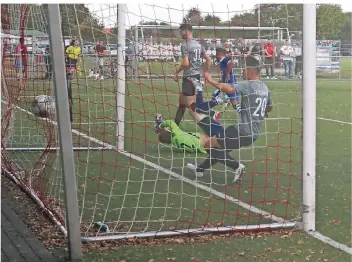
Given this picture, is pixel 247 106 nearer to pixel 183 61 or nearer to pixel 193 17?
pixel 193 17

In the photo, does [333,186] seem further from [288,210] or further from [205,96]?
[205,96]

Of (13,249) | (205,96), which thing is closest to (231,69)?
(205,96)

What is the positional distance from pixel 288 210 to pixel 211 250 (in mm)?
1402

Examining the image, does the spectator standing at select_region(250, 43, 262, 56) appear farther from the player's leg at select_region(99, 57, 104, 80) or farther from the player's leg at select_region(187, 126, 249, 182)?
the player's leg at select_region(99, 57, 104, 80)

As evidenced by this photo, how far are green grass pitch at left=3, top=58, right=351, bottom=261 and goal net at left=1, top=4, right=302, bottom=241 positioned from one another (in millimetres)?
19

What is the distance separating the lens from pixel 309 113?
5.28 m

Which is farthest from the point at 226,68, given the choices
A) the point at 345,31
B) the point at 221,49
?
the point at 345,31

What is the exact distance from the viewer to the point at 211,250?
4938mm

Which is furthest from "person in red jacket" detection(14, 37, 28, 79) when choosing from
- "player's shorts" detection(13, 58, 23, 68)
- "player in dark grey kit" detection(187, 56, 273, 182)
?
"player in dark grey kit" detection(187, 56, 273, 182)

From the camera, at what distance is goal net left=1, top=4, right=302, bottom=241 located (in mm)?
5754

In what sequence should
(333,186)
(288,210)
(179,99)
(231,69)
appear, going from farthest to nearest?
(179,99) < (333,186) < (231,69) < (288,210)

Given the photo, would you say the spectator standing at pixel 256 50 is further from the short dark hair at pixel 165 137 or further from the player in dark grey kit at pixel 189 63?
the short dark hair at pixel 165 137

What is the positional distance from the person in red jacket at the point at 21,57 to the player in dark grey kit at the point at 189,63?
2.02 metres

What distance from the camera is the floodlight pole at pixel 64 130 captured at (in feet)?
14.7
